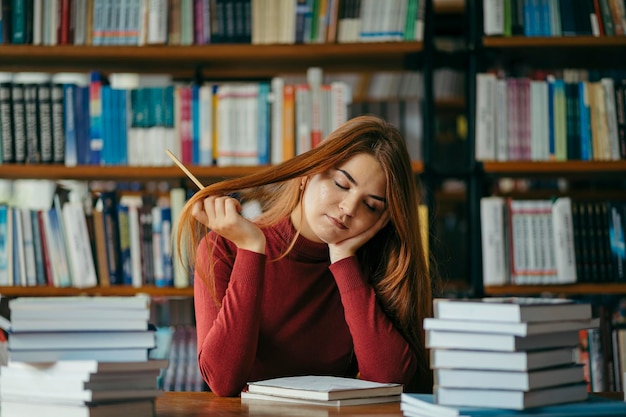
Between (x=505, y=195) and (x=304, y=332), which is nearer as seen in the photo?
(x=304, y=332)

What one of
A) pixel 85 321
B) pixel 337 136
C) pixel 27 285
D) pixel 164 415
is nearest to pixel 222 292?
pixel 337 136

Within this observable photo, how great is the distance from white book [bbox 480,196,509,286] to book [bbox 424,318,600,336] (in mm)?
1350

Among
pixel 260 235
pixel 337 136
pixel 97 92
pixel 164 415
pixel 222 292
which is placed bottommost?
pixel 164 415

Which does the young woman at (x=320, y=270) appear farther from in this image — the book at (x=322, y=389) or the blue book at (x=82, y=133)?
the blue book at (x=82, y=133)

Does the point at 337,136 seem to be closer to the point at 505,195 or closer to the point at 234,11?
the point at 234,11

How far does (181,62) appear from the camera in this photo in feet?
8.33

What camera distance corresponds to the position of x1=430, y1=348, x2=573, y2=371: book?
0.97 meters

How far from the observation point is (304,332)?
5.43 feet

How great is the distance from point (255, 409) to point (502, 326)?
1.24 feet

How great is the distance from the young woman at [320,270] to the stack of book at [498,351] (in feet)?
1.62

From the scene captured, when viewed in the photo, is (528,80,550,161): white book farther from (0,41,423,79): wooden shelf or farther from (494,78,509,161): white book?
(0,41,423,79): wooden shelf

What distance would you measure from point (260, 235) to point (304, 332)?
1.01 ft

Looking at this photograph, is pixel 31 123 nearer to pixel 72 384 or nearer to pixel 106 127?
pixel 106 127

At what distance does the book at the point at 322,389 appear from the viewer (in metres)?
1.15
